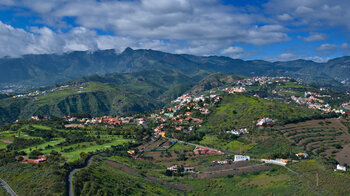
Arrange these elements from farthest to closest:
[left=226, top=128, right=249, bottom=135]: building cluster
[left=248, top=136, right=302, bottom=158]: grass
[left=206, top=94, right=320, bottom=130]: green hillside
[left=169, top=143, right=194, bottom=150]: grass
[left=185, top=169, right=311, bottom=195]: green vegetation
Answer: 1. [left=206, top=94, right=320, bottom=130]: green hillside
2. [left=226, top=128, right=249, bottom=135]: building cluster
3. [left=169, top=143, right=194, bottom=150]: grass
4. [left=248, top=136, right=302, bottom=158]: grass
5. [left=185, top=169, right=311, bottom=195]: green vegetation

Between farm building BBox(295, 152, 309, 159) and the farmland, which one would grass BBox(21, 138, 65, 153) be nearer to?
the farmland

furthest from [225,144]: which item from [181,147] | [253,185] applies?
[253,185]

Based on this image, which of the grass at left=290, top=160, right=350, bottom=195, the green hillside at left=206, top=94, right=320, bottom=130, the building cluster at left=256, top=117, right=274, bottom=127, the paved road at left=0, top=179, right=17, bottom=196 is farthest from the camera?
the green hillside at left=206, top=94, right=320, bottom=130

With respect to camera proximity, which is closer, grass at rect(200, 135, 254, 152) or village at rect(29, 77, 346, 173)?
village at rect(29, 77, 346, 173)

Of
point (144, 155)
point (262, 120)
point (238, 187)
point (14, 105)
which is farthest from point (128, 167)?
point (14, 105)

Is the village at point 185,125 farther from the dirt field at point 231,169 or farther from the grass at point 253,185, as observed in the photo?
the grass at point 253,185

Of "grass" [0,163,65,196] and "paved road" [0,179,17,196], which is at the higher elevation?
"grass" [0,163,65,196]

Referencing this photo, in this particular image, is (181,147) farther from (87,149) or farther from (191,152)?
(87,149)

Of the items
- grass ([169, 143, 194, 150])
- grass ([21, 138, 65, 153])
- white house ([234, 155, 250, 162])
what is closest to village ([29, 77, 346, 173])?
white house ([234, 155, 250, 162])

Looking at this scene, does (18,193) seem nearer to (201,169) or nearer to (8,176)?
(8,176)
